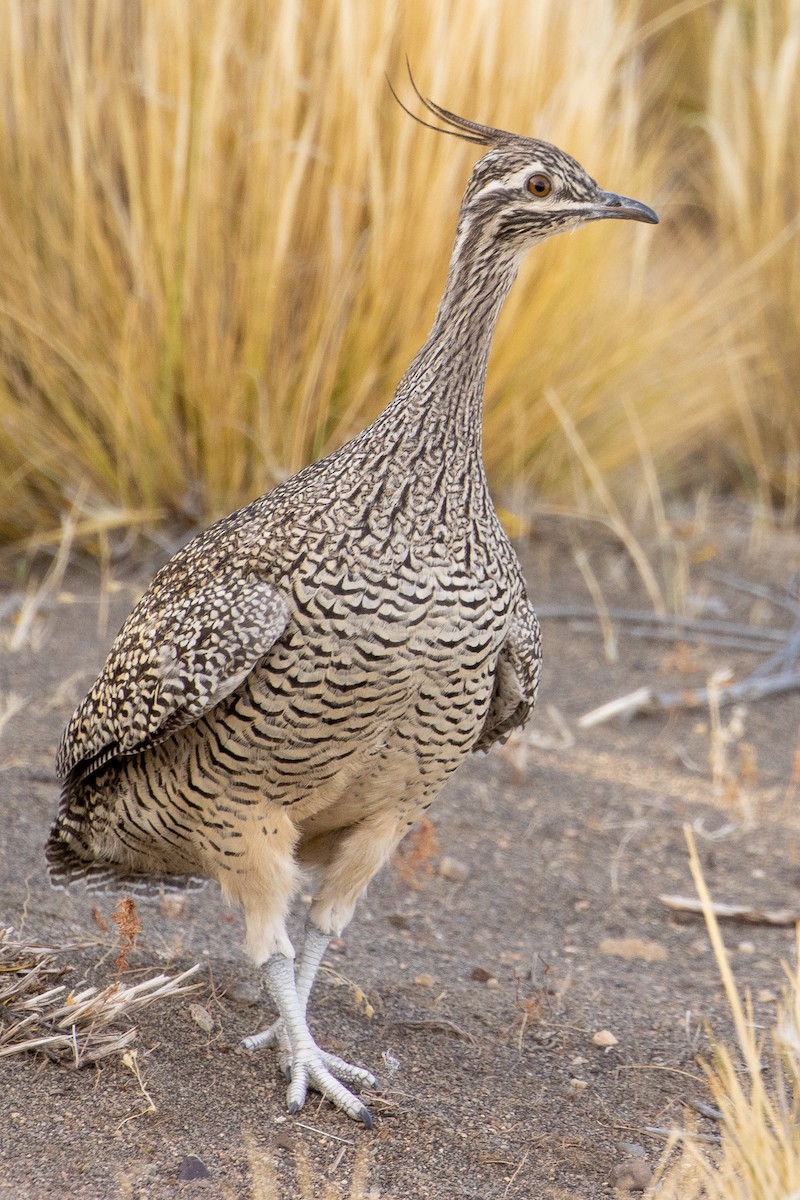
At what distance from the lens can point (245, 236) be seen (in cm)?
540

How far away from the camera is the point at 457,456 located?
304cm

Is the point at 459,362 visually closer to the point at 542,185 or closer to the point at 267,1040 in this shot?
the point at 542,185

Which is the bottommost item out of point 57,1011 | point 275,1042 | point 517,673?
point 275,1042

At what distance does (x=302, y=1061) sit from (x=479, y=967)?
0.87m

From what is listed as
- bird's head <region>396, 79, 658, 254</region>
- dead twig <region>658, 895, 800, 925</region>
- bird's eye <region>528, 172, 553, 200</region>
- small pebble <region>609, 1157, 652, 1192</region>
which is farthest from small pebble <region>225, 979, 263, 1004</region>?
bird's eye <region>528, 172, 553, 200</region>

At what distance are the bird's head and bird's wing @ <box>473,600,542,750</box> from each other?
30.9 inches

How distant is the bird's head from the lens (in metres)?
3.08

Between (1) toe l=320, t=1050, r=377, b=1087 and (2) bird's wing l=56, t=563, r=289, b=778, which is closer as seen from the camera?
(2) bird's wing l=56, t=563, r=289, b=778

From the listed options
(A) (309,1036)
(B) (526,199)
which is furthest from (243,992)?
(B) (526,199)

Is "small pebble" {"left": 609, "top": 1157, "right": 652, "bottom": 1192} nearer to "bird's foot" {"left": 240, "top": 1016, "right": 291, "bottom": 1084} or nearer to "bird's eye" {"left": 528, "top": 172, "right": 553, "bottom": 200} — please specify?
"bird's foot" {"left": 240, "top": 1016, "right": 291, "bottom": 1084}

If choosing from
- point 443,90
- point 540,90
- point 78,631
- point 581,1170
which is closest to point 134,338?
point 78,631

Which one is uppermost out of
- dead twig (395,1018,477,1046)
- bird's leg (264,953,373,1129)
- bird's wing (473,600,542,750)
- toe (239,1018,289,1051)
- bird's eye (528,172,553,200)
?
bird's eye (528,172,553,200)

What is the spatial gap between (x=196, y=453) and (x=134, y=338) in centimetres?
52

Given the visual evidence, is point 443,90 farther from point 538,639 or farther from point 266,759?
point 266,759
